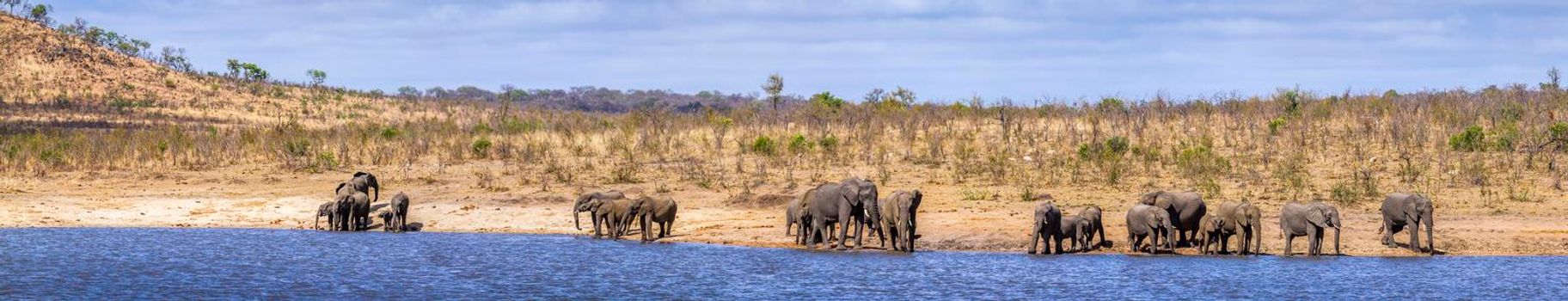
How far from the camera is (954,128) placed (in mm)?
43219

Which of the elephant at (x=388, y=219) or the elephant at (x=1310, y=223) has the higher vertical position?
the elephant at (x=1310, y=223)

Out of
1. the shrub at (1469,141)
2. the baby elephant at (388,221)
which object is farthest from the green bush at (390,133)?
the shrub at (1469,141)

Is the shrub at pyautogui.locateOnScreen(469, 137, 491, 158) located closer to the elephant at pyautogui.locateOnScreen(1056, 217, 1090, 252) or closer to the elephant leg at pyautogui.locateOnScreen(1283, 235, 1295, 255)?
the elephant at pyautogui.locateOnScreen(1056, 217, 1090, 252)

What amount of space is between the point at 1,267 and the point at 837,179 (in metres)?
16.8

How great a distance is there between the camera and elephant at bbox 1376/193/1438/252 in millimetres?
23734

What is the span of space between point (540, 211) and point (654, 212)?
4643 millimetres

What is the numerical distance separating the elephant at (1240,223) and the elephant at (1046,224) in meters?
2.28

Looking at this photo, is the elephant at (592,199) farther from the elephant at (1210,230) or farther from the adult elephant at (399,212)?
the elephant at (1210,230)

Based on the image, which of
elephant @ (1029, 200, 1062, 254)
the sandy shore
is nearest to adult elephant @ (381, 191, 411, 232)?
the sandy shore

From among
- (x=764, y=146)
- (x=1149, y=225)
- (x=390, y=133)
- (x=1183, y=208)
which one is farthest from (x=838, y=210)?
(x=390, y=133)

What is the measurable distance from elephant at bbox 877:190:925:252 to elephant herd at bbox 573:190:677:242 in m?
4.20

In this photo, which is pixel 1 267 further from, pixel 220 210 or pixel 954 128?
pixel 954 128

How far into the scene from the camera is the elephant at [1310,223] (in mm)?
23125

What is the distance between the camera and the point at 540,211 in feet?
102
